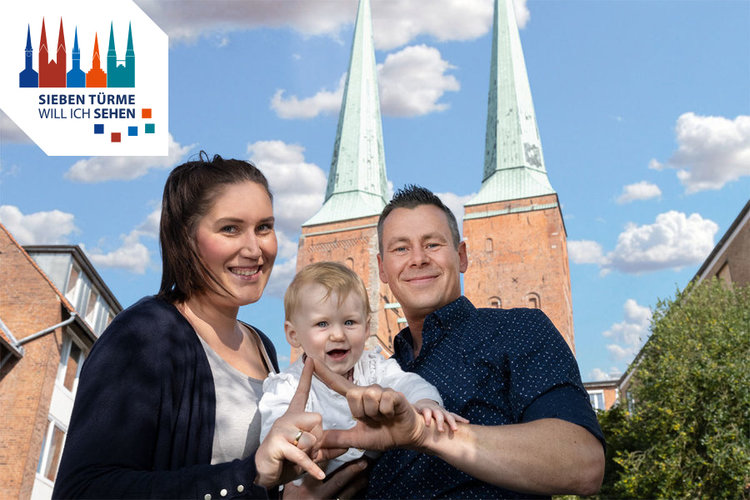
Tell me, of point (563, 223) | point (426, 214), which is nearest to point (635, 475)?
point (426, 214)

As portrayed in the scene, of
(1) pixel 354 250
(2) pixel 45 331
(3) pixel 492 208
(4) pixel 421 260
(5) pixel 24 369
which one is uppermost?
(3) pixel 492 208

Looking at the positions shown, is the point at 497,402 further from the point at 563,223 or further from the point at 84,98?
the point at 563,223

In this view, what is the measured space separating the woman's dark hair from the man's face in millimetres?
848

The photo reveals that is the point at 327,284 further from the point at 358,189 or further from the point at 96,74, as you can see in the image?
the point at 358,189

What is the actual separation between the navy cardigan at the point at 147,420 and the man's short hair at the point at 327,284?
1.93 ft

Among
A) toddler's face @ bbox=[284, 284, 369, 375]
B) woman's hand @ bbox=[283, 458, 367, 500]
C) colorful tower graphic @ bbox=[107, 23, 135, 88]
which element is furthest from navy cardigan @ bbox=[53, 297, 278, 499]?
colorful tower graphic @ bbox=[107, 23, 135, 88]

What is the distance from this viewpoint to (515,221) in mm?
56531

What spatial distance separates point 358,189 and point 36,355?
41104 millimetres

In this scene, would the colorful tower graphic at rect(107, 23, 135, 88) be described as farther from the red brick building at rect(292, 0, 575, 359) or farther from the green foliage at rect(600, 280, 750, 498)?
the red brick building at rect(292, 0, 575, 359)

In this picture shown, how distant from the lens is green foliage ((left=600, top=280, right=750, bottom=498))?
19016mm

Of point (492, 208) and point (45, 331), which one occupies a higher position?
point (492, 208)

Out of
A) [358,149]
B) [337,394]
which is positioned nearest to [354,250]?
[358,149]

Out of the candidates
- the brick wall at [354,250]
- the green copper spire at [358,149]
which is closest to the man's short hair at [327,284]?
the brick wall at [354,250]

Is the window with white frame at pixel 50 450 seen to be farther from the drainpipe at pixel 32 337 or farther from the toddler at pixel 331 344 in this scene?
the toddler at pixel 331 344
